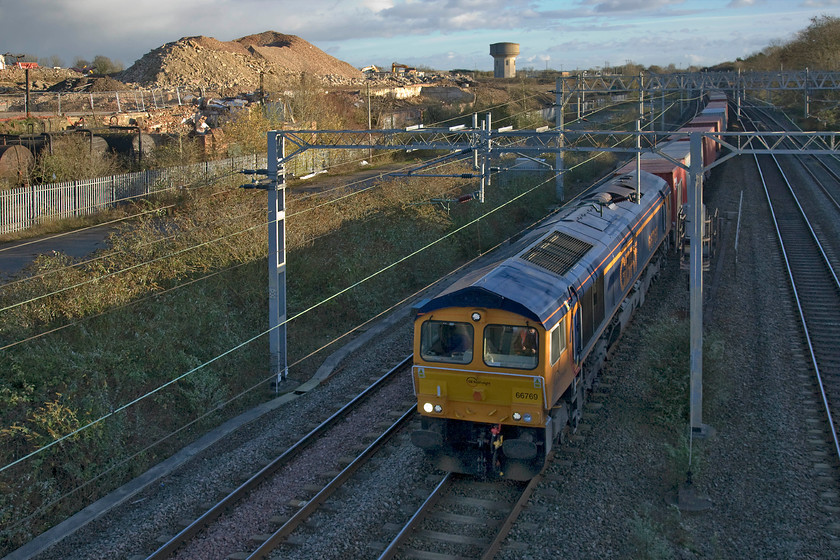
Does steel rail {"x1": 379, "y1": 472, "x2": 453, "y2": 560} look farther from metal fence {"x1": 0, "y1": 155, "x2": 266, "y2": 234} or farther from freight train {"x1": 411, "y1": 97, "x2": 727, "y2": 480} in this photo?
metal fence {"x1": 0, "y1": 155, "x2": 266, "y2": 234}

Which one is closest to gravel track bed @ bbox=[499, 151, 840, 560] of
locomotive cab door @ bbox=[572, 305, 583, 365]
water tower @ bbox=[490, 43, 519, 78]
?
locomotive cab door @ bbox=[572, 305, 583, 365]

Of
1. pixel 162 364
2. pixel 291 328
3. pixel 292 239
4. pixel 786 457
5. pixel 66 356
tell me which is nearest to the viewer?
pixel 786 457

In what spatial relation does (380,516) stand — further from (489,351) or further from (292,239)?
(292,239)

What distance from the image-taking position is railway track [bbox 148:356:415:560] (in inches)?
370

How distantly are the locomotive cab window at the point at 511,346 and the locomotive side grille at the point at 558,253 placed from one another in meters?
1.86

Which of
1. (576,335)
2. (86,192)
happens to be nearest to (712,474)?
(576,335)

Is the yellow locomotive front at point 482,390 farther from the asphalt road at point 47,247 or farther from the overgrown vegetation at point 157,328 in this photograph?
the asphalt road at point 47,247

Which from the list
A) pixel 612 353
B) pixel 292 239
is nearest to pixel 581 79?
pixel 292 239

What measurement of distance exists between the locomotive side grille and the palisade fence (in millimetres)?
11147

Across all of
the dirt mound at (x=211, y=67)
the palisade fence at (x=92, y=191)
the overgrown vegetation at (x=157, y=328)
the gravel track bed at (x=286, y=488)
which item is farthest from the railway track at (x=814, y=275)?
the dirt mound at (x=211, y=67)

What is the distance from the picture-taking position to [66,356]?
1352cm

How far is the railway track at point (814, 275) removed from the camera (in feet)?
47.5

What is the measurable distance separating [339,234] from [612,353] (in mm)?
10983

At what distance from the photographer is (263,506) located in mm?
10562
